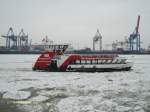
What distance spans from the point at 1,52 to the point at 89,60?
518ft

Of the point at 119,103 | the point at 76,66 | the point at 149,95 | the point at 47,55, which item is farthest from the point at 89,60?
the point at 119,103

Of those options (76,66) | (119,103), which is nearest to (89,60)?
(76,66)

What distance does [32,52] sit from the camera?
184 metres

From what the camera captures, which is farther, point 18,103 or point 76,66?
point 76,66

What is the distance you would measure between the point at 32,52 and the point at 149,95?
169817 mm

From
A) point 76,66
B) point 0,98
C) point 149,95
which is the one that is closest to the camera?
point 0,98

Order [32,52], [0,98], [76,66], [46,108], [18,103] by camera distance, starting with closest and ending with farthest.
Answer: [46,108]
[18,103]
[0,98]
[76,66]
[32,52]

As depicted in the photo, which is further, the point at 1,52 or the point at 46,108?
the point at 1,52

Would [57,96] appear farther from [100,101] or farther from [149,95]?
[149,95]

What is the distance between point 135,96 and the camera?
16.7 meters

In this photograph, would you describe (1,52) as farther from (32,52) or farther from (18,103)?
(18,103)

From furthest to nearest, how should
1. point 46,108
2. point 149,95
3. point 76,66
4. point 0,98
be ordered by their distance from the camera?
point 76,66 < point 149,95 < point 0,98 < point 46,108

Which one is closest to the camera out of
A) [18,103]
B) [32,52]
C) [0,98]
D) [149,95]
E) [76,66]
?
[18,103]

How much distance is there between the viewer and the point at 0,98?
15859 mm
